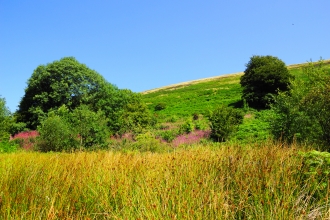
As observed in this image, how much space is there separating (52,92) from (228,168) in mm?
31783

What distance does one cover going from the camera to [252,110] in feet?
95.9

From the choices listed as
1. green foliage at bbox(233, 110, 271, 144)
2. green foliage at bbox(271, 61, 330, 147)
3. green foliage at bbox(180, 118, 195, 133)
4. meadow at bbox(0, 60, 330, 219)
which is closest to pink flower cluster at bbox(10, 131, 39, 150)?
green foliage at bbox(180, 118, 195, 133)

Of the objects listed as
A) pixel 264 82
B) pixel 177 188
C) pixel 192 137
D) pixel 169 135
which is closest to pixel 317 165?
pixel 177 188

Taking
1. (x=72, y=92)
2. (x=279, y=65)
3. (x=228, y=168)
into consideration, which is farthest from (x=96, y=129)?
(x=279, y=65)

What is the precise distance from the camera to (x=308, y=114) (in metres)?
11.6

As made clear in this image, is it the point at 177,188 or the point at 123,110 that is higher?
the point at 123,110

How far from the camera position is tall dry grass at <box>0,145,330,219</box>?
2920 mm

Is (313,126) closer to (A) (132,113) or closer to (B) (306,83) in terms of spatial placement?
(B) (306,83)

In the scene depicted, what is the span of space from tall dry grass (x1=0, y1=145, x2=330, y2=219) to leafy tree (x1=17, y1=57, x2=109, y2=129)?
29.1 meters

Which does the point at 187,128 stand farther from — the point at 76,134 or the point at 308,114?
the point at 308,114

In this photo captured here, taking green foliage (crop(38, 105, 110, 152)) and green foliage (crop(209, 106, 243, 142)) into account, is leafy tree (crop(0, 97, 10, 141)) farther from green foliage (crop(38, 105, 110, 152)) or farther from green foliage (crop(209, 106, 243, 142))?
green foliage (crop(209, 106, 243, 142))

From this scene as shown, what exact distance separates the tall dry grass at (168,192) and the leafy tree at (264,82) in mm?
26334

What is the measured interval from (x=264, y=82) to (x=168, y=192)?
2910 cm

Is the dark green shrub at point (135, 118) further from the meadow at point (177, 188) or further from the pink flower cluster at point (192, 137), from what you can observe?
the meadow at point (177, 188)
